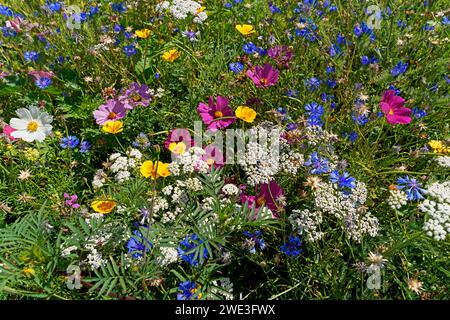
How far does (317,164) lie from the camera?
1.51m

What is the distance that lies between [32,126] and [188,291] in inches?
43.8

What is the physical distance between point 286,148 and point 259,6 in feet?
4.50

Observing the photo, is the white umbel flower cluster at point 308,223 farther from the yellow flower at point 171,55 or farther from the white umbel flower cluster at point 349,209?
the yellow flower at point 171,55

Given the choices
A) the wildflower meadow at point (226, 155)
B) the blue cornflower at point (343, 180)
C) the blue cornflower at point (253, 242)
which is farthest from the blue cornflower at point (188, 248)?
the blue cornflower at point (343, 180)

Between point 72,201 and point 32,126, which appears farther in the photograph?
point 32,126

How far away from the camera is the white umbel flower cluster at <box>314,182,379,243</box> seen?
1356mm

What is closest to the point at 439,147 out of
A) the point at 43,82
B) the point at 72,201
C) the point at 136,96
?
the point at 136,96

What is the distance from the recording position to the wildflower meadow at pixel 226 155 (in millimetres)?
1341

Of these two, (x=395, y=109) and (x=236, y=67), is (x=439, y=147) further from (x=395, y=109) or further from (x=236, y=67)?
(x=236, y=67)

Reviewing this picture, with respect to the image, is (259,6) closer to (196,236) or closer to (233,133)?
(233,133)

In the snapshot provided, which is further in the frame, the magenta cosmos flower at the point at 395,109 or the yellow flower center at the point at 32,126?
the yellow flower center at the point at 32,126

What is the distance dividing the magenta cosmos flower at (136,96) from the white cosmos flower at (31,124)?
0.37 meters

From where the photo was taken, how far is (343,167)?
5.01 feet
